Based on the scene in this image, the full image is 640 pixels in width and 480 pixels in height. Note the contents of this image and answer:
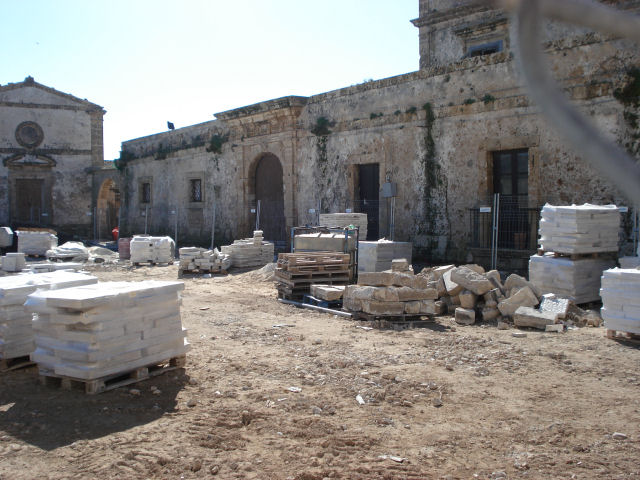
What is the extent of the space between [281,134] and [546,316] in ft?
40.3

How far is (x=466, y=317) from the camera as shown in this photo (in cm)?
849

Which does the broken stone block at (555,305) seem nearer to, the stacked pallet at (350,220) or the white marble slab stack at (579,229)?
the white marble slab stack at (579,229)

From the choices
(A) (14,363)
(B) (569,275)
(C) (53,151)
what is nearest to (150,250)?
(A) (14,363)

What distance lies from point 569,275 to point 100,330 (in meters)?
7.14

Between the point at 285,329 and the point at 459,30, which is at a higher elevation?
the point at 459,30

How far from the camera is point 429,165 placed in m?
14.4

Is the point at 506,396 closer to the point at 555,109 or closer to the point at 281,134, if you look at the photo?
the point at 555,109

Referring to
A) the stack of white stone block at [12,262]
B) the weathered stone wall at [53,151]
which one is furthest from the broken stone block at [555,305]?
the weathered stone wall at [53,151]

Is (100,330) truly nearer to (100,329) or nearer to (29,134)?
(100,329)

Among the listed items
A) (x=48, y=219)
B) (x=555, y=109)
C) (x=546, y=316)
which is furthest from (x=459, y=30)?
(x=48, y=219)

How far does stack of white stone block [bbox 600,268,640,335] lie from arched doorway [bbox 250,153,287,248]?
12.5m

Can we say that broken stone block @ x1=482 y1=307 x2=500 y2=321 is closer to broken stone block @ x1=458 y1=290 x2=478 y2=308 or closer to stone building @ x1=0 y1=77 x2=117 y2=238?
broken stone block @ x1=458 y1=290 x2=478 y2=308

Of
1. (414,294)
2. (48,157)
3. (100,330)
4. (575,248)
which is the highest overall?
(48,157)

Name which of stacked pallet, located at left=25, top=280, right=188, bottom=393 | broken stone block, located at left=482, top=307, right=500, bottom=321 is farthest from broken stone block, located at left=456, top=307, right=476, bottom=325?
stacked pallet, located at left=25, top=280, right=188, bottom=393
